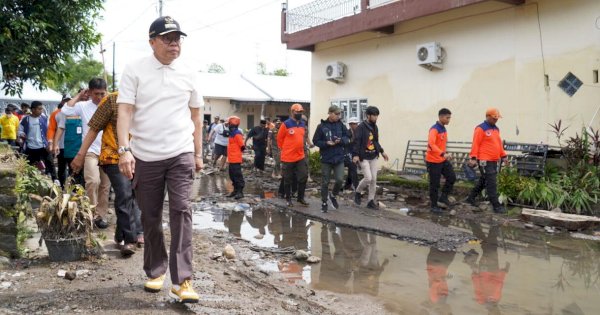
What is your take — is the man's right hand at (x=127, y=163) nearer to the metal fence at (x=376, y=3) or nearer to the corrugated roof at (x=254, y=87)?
the metal fence at (x=376, y=3)

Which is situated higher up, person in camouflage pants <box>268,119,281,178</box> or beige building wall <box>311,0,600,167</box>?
beige building wall <box>311,0,600,167</box>

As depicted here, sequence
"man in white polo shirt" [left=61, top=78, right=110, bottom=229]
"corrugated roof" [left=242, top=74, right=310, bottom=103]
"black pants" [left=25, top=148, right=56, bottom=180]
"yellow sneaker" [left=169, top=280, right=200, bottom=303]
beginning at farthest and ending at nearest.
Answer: "corrugated roof" [left=242, top=74, right=310, bottom=103] < "black pants" [left=25, top=148, right=56, bottom=180] < "man in white polo shirt" [left=61, top=78, right=110, bottom=229] < "yellow sneaker" [left=169, top=280, right=200, bottom=303]

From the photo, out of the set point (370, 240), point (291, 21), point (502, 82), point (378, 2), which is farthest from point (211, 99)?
point (370, 240)

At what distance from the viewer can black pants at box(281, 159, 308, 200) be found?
9605 millimetres

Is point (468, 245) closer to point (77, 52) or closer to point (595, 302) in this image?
point (595, 302)

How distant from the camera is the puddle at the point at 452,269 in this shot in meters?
4.76

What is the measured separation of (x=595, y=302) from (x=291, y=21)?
14.1 meters

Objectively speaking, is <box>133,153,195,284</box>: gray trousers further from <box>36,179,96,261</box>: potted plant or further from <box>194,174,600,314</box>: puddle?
<box>194,174,600,314</box>: puddle

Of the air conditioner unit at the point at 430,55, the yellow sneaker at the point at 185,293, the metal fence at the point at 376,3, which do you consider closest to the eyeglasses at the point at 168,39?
the yellow sneaker at the point at 185,293

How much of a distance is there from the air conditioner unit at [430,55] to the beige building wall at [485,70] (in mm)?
159

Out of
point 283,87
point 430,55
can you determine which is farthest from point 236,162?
point 283,87

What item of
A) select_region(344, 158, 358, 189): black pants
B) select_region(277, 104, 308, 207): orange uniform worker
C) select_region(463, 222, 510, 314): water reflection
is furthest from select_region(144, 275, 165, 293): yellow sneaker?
select_region(344, 158, 358, 189): black pants

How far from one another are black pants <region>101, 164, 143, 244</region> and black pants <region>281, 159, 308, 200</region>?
461cm

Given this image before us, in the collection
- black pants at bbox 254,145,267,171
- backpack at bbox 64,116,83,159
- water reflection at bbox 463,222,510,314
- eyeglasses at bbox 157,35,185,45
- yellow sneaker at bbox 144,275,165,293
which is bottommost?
water reflection at bbox 463,222,510,314
